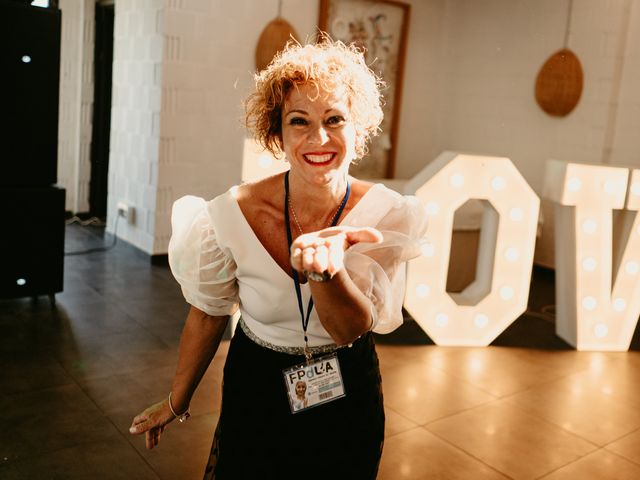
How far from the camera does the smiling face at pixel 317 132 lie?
1340 mm

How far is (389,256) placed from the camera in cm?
140

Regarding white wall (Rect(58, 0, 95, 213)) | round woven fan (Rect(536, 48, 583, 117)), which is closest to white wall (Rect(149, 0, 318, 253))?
white wall (Rect(58, 0, 95, 213))

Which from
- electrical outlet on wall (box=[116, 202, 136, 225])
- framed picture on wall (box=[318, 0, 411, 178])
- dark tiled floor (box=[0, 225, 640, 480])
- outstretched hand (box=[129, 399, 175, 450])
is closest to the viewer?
outstretched hand (box=[129, 399, 175, 450])

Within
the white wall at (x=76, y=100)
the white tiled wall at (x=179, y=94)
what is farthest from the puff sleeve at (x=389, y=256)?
the white wall at (x=76, y=100)

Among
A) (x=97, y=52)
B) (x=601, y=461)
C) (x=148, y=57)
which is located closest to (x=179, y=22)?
(x=148, y=57)

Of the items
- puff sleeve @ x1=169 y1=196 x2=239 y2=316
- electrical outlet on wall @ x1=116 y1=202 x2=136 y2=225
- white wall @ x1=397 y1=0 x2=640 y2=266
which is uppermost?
white wall @ x1=397 y1=0 x2=640 y2=266

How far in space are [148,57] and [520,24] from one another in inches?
123

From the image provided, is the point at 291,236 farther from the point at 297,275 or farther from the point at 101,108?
the point at 101,108

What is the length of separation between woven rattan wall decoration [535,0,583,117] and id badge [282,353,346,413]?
454cm

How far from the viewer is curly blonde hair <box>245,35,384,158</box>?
4.40 ft

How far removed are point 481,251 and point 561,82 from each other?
2.27 metres

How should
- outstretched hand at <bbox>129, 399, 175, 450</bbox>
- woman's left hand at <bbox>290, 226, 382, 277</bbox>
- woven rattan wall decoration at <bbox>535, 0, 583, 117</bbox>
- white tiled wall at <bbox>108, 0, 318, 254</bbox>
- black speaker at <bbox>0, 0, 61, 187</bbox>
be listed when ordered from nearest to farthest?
1. woman's left hand at <bbox>290, 226, 382, 277</bbox>
2. outstretched hand at <bbox>129, 399, 175, 450</bbox>
3. black speaker at <bbox>0, 0, 61, 187</bbox>
4. white tiled wall at <bbox>108, 0, 318, 254</bbox>
5. woven rattan wall decoration at <bbox>535, 0, 583, 117</bbox>

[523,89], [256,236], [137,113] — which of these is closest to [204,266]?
[256,236]

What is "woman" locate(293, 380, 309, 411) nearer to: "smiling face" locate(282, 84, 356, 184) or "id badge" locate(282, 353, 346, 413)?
"id badge" locate(282, 353, 346, 413)
